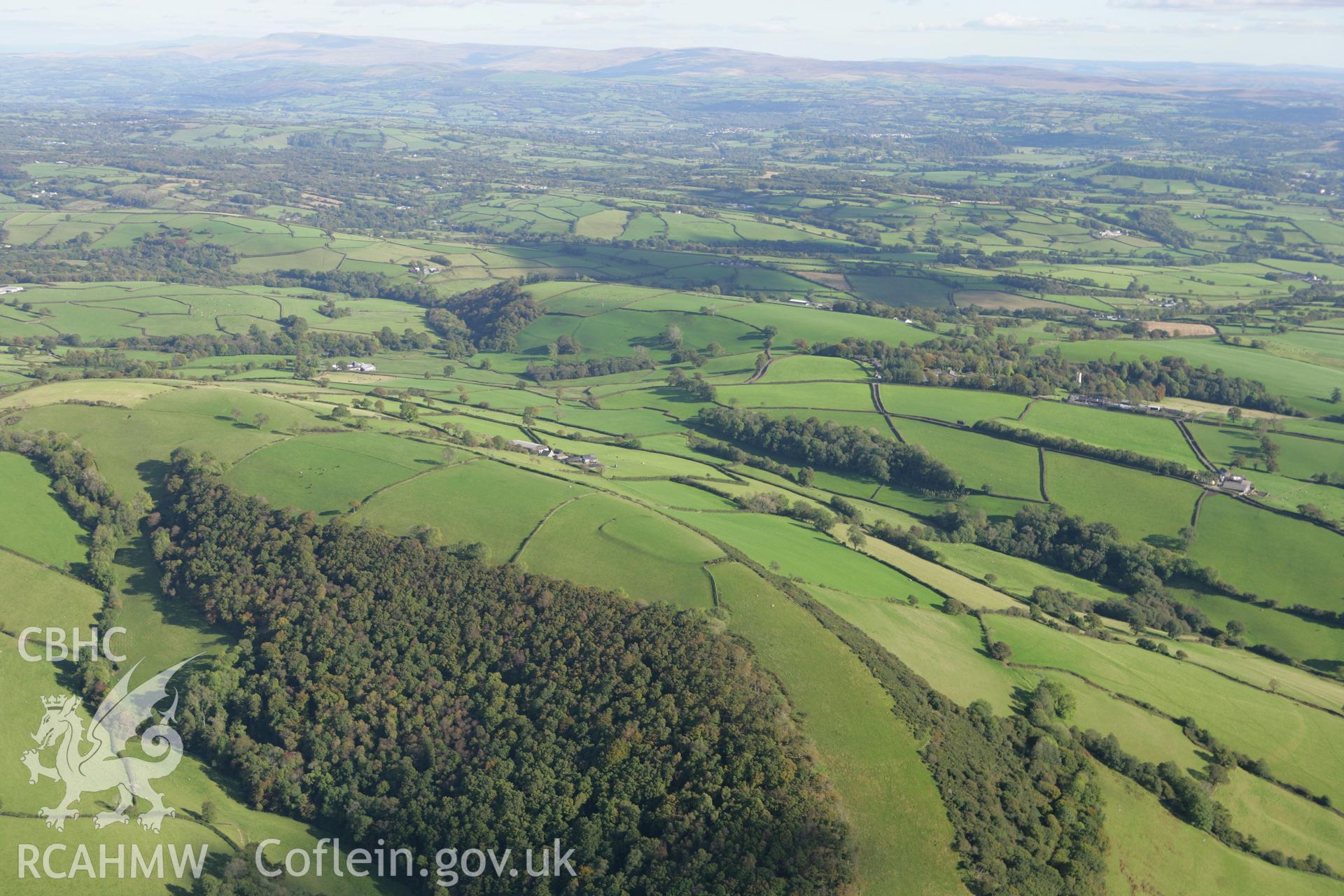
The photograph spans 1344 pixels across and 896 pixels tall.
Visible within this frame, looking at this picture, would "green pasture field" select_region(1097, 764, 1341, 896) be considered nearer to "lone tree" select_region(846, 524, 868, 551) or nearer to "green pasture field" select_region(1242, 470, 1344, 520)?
"lone tree" select_region(846, 524, 868, 551)

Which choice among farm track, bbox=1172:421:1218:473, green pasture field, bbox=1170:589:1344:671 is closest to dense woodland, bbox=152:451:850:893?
green pasture field, bbox=1170:589:1344:671

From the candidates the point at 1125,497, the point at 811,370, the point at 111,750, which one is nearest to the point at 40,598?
the point at 111,750

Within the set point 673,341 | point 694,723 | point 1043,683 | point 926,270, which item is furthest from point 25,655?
point 926,270

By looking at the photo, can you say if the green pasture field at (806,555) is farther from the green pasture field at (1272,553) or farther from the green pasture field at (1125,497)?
the green pasture field at (1272,553)

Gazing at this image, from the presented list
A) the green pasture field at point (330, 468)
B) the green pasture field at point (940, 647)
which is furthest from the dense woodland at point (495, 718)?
the green pasture field at point (940, 647)

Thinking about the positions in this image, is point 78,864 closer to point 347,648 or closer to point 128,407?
point 347,648
